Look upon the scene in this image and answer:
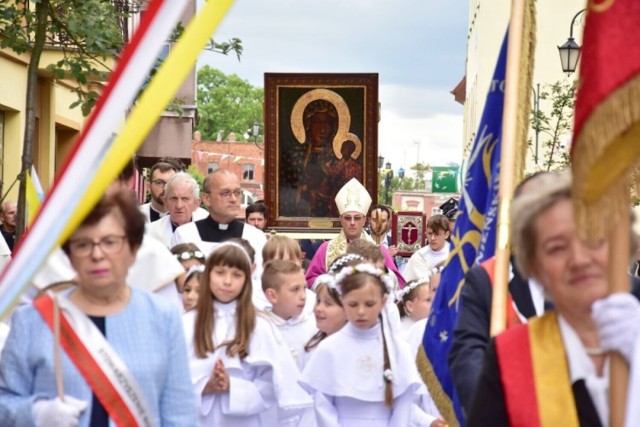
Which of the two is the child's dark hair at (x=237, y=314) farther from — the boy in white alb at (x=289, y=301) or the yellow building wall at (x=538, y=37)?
the yellow building wall at (x=538, y=37)

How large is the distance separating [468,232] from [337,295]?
9.68ft

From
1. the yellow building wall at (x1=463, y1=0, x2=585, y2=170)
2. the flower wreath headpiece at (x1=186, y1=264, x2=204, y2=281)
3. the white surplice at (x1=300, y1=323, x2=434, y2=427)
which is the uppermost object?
the yellow building wall at (x1=463, y1=0, x2=585, y2=170)

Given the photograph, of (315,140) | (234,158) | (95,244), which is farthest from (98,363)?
(234,158)

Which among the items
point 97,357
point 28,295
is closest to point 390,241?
point 28,295

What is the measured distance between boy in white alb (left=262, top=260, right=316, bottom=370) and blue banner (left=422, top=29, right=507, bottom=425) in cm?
316

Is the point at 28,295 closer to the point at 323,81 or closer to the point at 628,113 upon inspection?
the point at 628,113

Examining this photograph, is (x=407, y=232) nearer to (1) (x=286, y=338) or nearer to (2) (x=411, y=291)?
(2) (x=411, y=291)

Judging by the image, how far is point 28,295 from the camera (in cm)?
718

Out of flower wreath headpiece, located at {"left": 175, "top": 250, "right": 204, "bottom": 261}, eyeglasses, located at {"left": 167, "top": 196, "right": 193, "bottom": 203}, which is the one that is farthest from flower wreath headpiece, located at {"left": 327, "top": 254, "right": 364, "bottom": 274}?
eyeglasses, located at {"left": 167, "top": 196, "right": 193, "bottom": 203}

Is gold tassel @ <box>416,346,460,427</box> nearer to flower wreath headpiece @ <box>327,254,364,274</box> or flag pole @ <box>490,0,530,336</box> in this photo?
flag pole @ <box>490,0,530,336</box>

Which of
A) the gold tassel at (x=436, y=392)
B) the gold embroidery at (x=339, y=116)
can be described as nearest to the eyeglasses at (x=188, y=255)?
the gold tassel at (x=436, y=392)

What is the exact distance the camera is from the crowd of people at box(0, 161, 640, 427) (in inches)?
157

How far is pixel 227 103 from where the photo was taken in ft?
389

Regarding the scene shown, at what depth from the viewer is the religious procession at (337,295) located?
379 centimetres
